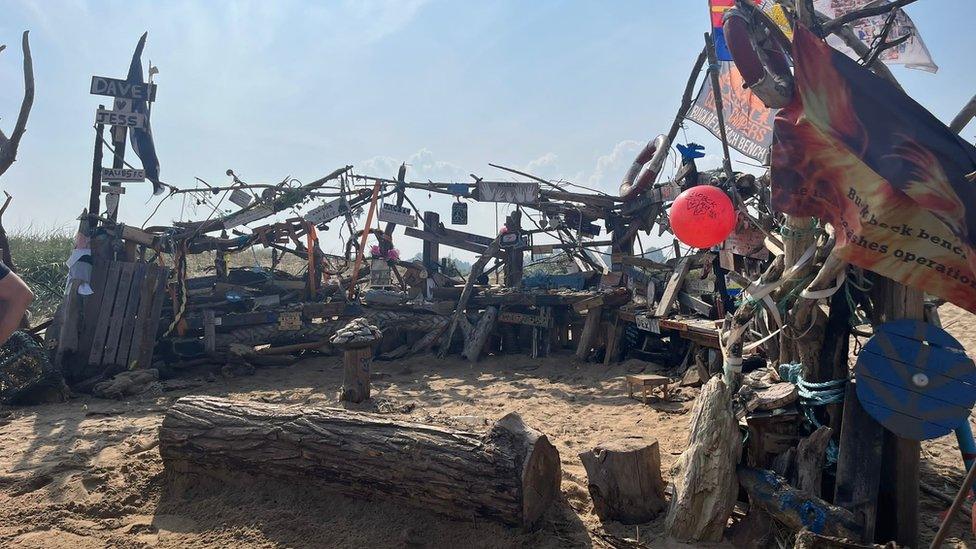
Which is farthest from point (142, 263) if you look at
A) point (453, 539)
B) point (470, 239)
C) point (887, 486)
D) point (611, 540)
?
point (887, 486)

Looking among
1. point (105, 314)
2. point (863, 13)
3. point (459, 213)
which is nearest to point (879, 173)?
point (863, 13)

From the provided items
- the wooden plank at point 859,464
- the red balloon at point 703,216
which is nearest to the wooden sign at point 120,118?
the red balloon at point 703,216

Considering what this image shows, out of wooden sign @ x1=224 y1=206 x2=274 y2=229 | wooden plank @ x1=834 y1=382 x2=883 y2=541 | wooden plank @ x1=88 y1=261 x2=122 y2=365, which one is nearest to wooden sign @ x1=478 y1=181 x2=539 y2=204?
wooden sign @ x1=224 y1=206 x2=274 y2=229

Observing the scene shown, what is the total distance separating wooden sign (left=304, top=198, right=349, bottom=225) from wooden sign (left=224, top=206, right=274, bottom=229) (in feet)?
2.62

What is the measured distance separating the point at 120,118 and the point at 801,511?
11294 mm

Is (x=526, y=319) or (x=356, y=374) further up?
(x=526, y=319)

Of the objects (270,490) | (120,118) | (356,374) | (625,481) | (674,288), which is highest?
(120,118)

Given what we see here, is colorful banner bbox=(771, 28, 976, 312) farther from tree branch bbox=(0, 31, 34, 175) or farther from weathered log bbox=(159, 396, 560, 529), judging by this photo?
tree branch bbox=(0, 31, 34, 175)

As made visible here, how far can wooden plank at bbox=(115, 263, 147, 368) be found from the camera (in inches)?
367

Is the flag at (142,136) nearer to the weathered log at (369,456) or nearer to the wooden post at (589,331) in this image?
the weathered log at (369,456)

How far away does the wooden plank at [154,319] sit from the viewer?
31.1ft

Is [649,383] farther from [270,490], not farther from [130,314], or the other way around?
[130,314]

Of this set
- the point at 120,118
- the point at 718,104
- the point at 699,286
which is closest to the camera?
the point at 718,104

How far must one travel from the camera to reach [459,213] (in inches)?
471
